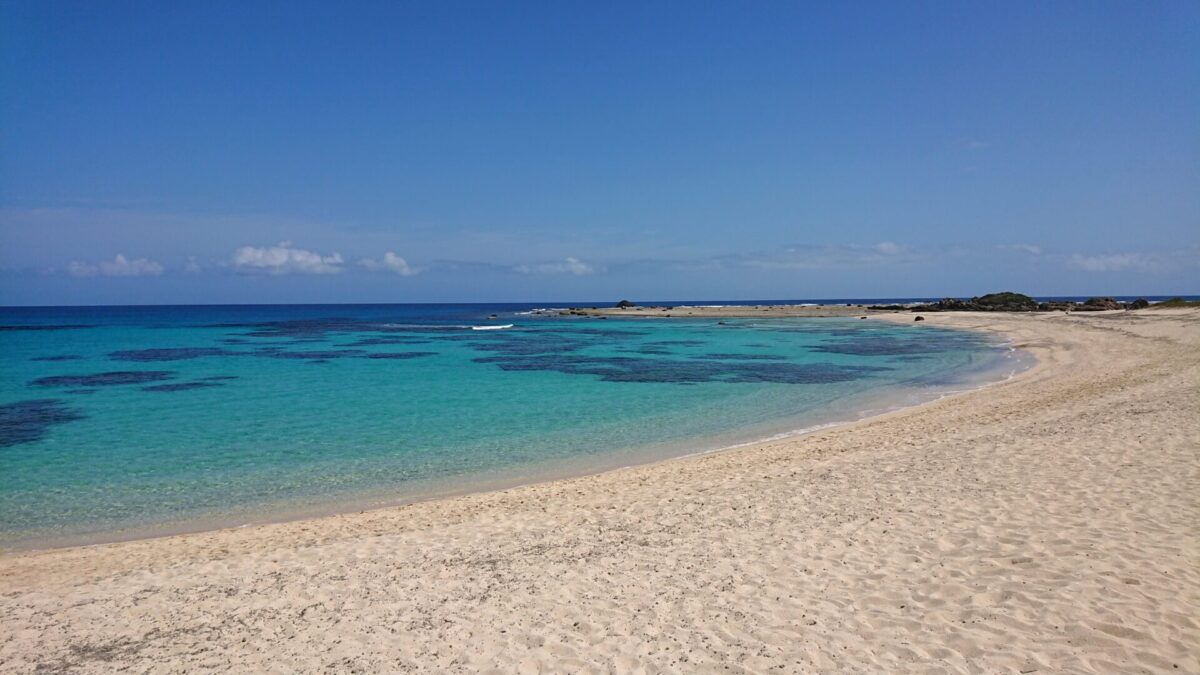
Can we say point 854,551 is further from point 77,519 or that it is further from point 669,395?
point 669,395

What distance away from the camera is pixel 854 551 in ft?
25.1

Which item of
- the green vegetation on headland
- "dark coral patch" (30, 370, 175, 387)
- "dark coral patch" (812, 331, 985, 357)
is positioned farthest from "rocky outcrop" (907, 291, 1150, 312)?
"dark coral patch" (30, 370, 175, 387)

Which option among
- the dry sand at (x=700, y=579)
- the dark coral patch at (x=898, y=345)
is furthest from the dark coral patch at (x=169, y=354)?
the dark coral patch at (x=898, y=345)

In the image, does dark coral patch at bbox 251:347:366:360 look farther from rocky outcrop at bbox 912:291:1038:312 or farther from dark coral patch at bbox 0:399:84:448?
rocky outcrop at bbox 912:291:1038:312

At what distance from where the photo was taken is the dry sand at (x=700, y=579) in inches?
223

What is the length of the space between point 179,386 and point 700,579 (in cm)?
2998

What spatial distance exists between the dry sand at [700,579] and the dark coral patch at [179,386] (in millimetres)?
21285

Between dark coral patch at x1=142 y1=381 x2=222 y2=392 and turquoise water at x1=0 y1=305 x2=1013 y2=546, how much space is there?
0.20 metres

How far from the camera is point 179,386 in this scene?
96.9ft

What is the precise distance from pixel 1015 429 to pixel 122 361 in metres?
48.5

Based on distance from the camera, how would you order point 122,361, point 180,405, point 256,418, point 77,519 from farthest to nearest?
point 122,361
point 180,405
point 256,418
point 77,519

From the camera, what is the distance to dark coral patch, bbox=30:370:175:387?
100 feet

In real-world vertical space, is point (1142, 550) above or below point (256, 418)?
above

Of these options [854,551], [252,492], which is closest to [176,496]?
[252,492]
